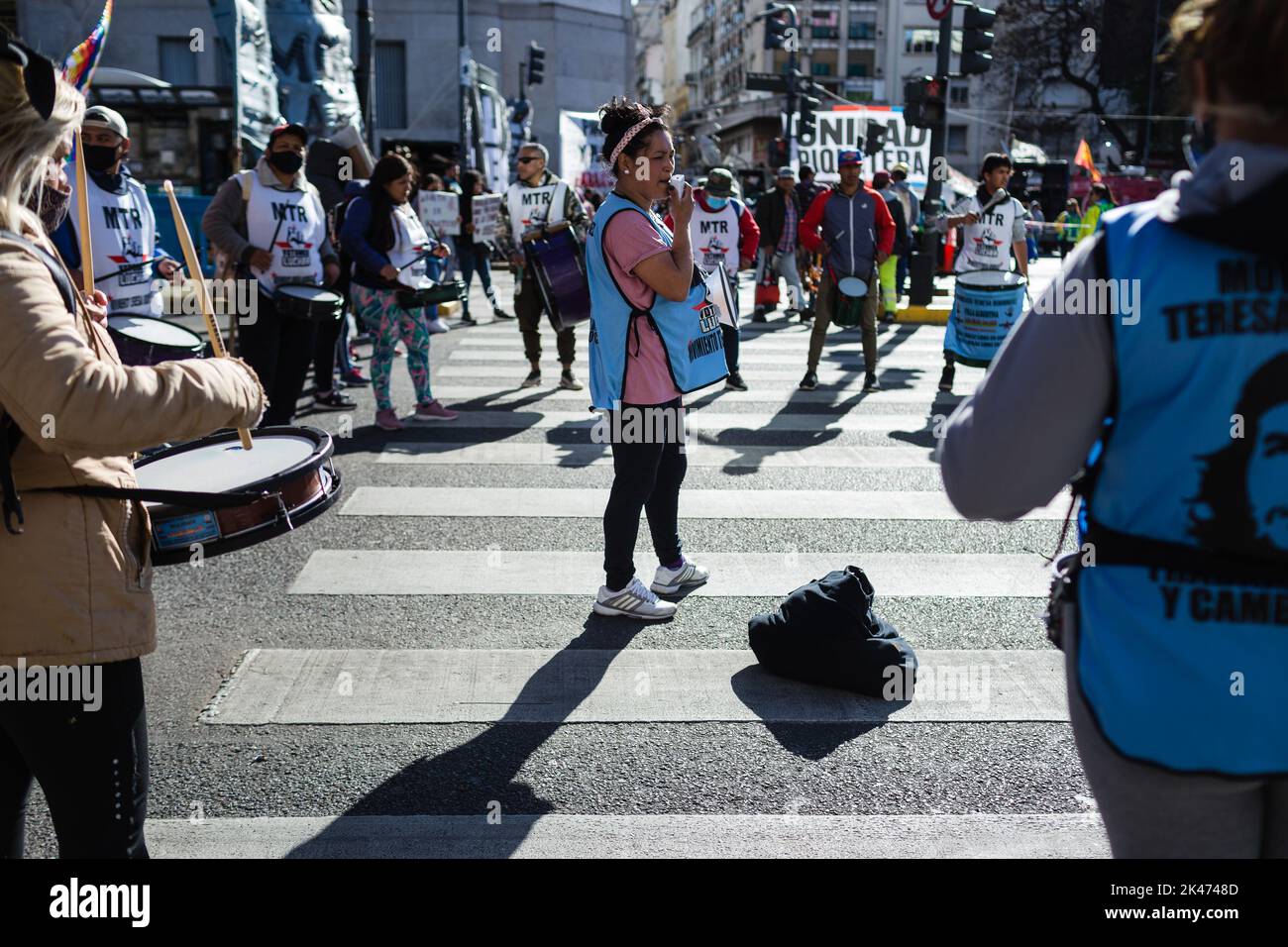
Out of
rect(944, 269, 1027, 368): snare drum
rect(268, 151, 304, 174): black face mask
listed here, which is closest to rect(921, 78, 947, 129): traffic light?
rect(944, 269, 1027, 368): snare drum

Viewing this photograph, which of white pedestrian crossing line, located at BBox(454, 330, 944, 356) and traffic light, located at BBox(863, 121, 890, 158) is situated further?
traffic light, located at BBox(863, 121, 890, 158)

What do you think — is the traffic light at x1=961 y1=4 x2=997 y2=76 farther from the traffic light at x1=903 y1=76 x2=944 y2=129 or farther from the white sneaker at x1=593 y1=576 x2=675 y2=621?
the white sneaker at x1=593 y1=576 x2=675 y2=621

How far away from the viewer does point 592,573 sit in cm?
537

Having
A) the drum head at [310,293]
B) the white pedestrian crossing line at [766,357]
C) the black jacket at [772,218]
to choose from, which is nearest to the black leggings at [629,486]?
the drum head at [310,293]

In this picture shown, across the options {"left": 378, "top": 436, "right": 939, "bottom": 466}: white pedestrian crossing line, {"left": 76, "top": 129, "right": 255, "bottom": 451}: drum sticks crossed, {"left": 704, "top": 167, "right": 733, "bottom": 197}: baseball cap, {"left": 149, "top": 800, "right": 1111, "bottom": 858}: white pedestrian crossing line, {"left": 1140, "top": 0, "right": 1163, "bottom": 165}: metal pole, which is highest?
{"left": 1140, "top": 0, "right": 1163, "bottom": 165}: metal pole

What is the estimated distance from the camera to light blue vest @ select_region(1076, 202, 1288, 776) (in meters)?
1.43

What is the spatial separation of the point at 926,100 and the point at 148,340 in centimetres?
1315

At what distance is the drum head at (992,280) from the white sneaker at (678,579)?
184 inches

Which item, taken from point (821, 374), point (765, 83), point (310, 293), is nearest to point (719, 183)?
point (821, 374)

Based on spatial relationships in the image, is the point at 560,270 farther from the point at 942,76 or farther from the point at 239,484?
the point at 942,76

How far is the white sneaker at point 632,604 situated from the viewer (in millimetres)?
4766

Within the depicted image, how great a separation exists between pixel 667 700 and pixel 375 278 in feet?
16.7

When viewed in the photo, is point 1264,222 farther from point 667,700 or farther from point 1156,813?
point 667,700

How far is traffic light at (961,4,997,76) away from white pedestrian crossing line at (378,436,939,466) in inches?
348
